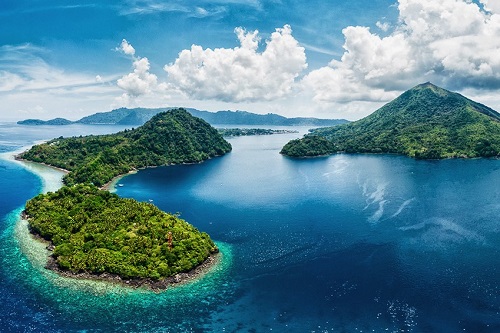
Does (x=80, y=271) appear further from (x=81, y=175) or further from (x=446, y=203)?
(x=446, y=203)

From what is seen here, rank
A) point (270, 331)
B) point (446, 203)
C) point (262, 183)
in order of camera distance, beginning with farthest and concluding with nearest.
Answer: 1. point (262, 183)
2. point (446, 203)
3. point (270, 331)

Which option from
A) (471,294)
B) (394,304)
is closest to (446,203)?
(471,294)

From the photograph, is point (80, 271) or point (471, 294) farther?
point (80, 271)

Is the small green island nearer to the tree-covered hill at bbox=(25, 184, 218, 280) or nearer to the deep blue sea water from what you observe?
the tree-covered hill at bbox=(25, 184, 218, 280)

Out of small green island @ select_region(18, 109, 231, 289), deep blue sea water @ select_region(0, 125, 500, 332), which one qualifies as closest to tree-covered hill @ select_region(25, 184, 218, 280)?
small green island @ select_region(18, 109, 231, 289)

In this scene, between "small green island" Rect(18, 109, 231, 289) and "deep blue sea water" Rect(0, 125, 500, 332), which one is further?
"small green island" Rect(18, 109, 231, 289)

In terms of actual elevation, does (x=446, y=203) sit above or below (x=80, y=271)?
above

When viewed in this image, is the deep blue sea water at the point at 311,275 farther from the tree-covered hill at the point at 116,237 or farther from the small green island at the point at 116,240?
the tree-covered hill at the point at 116,237
